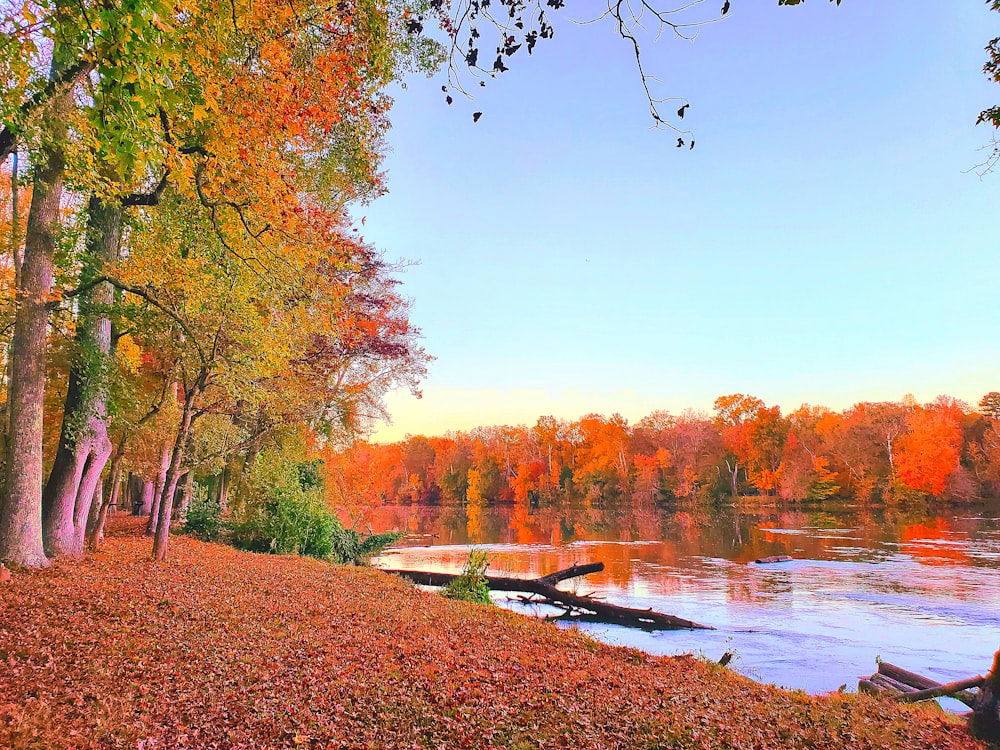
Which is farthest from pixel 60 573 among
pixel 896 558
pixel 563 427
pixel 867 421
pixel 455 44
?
pixel 563 427

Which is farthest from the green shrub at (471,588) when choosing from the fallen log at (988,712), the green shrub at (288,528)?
the fallen log at (988,712)

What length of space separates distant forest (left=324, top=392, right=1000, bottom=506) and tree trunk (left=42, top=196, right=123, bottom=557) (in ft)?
54.4

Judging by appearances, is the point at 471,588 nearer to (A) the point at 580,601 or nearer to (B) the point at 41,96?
(A) the point at 580,601

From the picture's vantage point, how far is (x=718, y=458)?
2677 inches

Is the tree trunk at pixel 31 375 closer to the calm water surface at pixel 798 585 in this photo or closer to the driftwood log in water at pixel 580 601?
the driftwood log in water at pixel 580 601

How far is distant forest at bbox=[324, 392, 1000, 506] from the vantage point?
51750 millimetres

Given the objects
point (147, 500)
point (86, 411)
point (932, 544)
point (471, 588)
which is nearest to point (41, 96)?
point (86, 411)

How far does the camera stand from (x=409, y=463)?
93.4m

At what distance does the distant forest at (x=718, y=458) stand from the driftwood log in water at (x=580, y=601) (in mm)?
11823

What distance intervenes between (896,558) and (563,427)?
61682 millimetres

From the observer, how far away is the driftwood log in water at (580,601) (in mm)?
12422

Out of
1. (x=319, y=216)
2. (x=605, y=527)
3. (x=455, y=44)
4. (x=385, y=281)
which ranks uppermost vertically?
(x=385, y=281)

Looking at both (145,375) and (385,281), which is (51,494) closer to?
(145,375)

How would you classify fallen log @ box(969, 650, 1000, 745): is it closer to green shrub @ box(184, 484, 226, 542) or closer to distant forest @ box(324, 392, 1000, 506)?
green shrub @ box(184, 484, 226, 542)
